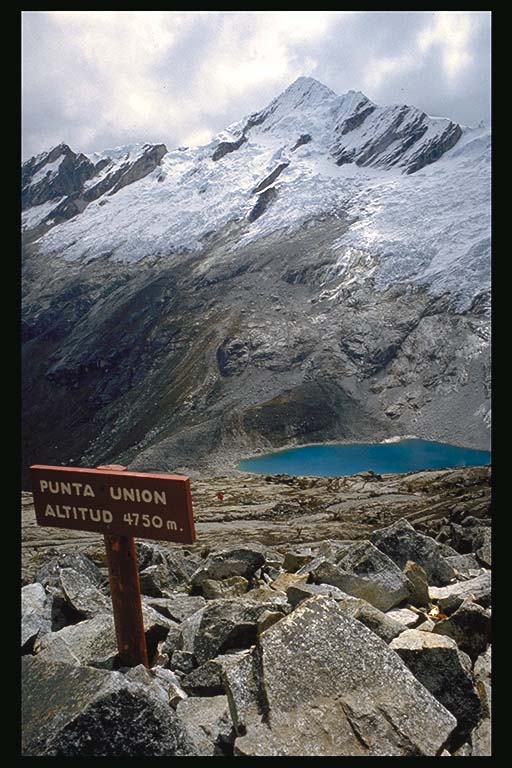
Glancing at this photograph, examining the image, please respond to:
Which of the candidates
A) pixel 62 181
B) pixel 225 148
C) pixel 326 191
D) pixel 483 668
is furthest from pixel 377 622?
pixel 62 181

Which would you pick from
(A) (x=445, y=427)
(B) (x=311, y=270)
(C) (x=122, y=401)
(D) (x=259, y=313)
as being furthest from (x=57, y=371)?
(A) (x=445, y=427)

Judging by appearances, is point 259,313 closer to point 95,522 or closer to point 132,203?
point 95,522

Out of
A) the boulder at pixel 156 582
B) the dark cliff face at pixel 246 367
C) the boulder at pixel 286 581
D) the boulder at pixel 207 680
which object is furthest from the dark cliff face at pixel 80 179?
the boulder at pixel 207 680

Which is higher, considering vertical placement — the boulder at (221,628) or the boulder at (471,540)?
the boulder at (221,628)

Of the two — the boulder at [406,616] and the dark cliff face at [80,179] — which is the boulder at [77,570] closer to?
the boulder at [406,616]

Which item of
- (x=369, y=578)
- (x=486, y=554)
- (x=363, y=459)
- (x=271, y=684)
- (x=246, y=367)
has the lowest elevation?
(x=363, y=459)

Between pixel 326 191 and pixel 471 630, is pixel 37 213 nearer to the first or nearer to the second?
pixel 326 191

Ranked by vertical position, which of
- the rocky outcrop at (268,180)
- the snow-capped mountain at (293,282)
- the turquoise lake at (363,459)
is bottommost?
the turquoise lake at (363,459)
